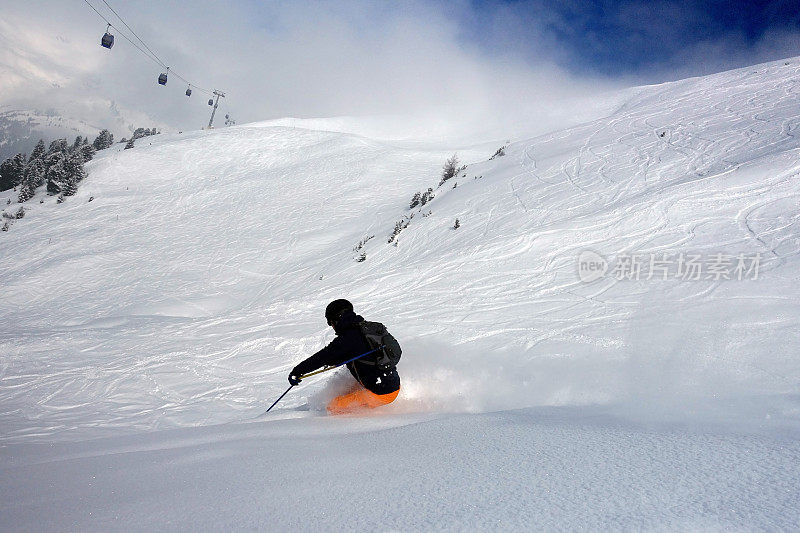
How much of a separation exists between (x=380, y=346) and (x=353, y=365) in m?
0.43

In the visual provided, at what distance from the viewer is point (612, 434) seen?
2316 mm

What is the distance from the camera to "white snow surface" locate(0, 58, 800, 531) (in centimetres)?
172

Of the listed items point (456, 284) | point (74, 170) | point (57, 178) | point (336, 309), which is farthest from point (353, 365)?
point (57, 178)

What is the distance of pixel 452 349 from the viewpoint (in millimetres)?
7059

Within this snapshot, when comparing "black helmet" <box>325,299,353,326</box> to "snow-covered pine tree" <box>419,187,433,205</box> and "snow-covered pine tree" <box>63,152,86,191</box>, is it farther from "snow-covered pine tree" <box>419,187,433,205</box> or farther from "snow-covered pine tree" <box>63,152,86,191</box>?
"snow-covered pine tree" <box>63,152,86,191</box>

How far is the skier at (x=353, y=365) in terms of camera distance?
435cm

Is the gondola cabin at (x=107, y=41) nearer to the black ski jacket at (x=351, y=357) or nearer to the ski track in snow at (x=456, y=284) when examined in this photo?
the ski track in snow at (x=456, y=284)

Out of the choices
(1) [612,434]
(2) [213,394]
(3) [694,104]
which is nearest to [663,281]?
(1) [612,434]

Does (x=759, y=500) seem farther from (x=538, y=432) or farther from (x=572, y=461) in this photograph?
(x=538, y=432)

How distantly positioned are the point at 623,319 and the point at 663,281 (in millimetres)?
1729

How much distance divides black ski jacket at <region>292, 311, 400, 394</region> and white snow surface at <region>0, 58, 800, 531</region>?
38 centimetres

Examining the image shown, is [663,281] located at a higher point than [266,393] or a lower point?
higher

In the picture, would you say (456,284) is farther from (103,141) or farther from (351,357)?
(103,141)

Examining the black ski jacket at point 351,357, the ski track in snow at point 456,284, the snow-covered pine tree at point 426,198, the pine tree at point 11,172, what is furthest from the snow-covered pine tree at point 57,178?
the pine tree at point 11,172
